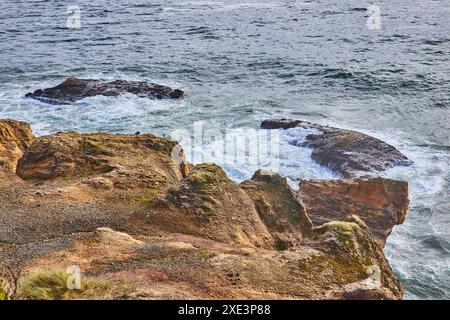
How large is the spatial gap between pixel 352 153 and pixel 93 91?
17806 millimetres

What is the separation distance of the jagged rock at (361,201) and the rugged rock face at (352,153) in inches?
112

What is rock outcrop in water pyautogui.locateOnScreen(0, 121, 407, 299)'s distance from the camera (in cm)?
965

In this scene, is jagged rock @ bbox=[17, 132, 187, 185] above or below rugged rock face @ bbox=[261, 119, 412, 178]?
above

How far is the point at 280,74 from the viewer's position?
38.8m

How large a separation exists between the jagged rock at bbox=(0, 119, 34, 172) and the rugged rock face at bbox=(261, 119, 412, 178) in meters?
13.5

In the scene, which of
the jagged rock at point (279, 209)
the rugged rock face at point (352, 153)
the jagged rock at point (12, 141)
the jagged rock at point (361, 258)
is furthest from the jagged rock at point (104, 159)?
the rugged rock face at point (352, 153)

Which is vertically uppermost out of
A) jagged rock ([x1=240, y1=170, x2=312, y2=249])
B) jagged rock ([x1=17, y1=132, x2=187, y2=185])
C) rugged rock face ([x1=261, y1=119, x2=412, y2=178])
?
jagged rock ([x1=17, y1=132, x2=187, y2=185])

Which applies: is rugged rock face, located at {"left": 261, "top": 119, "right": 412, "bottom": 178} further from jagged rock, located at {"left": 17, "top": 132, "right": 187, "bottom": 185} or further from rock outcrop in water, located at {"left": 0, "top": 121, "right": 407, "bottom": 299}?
jagged rock, located at {"left": 17, "top": 132, "right": 187, "bottom": 185}

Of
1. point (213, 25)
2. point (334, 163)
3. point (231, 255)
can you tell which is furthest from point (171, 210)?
point (213, 25)

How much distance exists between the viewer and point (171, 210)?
513 inches

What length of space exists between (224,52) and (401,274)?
30.7 metres

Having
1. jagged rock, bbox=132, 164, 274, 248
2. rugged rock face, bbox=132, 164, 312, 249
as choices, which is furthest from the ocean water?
jagged rock, bbox=132, 164, 274, 248

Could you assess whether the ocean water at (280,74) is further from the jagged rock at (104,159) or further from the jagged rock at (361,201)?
the jagged rock at (104,159)
